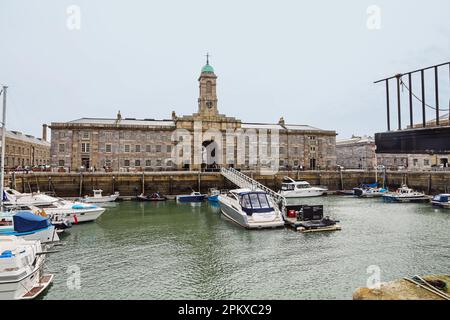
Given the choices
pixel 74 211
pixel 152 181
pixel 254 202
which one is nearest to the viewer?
pixel 254 202

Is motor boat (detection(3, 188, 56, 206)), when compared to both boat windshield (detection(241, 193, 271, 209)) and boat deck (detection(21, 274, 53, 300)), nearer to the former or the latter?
boat deck (detection(21, 274, 53, 300))

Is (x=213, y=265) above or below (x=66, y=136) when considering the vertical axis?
below

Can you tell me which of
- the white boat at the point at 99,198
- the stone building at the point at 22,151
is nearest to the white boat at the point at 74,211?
the white boat at the point at 99,198

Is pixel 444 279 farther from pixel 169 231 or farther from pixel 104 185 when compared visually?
pixel 104 185

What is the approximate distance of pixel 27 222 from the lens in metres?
20.5

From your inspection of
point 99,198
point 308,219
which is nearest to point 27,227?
point 308,219

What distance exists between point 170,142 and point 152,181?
624 inches

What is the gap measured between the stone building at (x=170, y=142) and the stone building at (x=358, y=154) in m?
22.2

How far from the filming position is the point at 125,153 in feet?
219

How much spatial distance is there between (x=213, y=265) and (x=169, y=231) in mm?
9921

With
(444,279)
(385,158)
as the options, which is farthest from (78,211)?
(385,158)

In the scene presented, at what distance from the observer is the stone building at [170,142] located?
64.8 metres

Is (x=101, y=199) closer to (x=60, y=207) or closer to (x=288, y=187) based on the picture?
(x=60, y=207)

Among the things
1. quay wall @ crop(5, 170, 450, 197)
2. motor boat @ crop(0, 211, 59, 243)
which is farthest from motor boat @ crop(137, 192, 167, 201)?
motor boat @ crop(0, 211, 59, 243)
